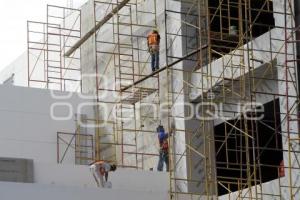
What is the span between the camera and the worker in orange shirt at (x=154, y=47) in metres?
23.1

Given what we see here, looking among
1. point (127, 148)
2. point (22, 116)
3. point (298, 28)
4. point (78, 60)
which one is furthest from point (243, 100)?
point (78, 60)

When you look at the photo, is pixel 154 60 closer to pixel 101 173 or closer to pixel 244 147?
pixel 244 147

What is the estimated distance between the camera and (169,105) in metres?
22.7

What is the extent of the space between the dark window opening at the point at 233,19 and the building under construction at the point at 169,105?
0.06 meters

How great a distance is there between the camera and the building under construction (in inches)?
758

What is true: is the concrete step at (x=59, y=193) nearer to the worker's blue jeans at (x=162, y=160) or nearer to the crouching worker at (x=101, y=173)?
the crouching worker at (x=101, y=173)

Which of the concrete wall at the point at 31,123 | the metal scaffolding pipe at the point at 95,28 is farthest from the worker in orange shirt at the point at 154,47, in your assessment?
the concrete wall at the point at 31,123

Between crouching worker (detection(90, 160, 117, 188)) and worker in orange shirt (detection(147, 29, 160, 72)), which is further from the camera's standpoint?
worker in orange shirt (detection(147, 29, 160, 72))

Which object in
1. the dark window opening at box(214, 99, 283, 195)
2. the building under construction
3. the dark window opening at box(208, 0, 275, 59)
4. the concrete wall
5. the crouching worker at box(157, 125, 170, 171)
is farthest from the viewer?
the concrete wall

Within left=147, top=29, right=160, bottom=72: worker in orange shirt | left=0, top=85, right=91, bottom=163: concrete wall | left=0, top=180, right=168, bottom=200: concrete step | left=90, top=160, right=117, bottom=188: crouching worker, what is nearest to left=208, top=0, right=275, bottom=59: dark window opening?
left=147, top=29, right=160, bottom=72: worker in orange shirt

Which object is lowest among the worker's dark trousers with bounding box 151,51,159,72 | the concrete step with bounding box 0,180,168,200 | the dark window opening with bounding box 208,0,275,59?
the concrete step with bounding box 0,180,168,200

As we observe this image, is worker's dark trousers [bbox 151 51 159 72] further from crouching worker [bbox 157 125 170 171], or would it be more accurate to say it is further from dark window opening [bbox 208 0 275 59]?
crouching worker [bbox 157 125 170 171]

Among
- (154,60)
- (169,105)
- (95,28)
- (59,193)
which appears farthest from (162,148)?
(95,28)

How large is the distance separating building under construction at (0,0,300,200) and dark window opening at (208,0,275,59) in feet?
0.20
